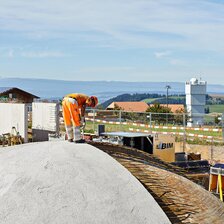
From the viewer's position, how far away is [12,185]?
482 centimetres

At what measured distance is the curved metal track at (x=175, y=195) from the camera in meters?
5.19

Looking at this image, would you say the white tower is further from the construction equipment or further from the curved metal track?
the curved metal track

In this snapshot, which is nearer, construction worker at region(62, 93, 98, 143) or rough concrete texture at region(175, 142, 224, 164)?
construction worker at region(62, 93, 98, 143)

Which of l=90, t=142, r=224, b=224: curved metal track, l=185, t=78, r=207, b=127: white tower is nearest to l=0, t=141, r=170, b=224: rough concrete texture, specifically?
l=90, t=142, r=224, b=224: curved metal track

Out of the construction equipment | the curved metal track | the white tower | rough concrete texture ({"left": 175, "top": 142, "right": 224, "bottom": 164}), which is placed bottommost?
rough concrete texture ({"left": 175, "top": 142, "right": 224, "bottom": 164})

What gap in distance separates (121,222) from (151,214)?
39 centimetres

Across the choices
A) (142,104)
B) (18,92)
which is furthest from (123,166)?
(142,104)

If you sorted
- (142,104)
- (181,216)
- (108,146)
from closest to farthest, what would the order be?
(181,216), (108,146), (142,104)

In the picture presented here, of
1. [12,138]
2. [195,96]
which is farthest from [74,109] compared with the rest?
[195,96]

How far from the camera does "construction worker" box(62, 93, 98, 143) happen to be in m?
7.63

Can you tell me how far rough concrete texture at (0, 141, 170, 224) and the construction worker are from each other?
6.49 ft

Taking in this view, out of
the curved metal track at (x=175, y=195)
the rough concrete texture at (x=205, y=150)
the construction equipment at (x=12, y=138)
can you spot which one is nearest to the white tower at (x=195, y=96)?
the rough concrete texture at (x=205, y=150)

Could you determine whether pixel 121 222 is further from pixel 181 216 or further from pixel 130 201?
pixel 181 216

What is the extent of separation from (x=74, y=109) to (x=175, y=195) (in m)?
2.81
